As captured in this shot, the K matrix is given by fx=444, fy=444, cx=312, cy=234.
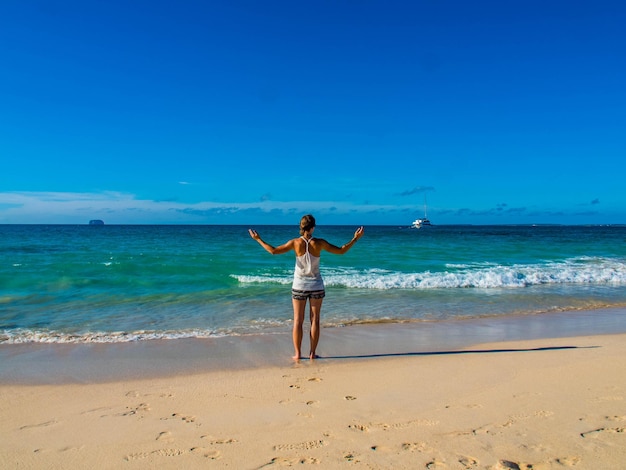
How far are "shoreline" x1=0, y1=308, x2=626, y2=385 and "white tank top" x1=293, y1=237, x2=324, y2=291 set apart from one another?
1156 millimetres

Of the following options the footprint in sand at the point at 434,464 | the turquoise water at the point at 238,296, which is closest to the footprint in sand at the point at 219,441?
the footprint in sand at the point at 434,464

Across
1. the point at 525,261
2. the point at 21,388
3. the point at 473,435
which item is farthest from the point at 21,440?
the point at 525,261

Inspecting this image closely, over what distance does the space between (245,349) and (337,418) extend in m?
3.39

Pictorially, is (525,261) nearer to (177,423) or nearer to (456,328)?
(456,328)

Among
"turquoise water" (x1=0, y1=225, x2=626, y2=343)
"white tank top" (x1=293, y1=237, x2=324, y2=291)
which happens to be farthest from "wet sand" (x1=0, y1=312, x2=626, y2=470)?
"turquoise water" (x1=0, y1=225, x2=626, y2=343)

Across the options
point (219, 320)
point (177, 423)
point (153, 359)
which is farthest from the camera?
point (219, 320)

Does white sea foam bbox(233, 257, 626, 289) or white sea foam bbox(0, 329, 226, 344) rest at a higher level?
white sea foam bbox(233, 257, 626, 289)

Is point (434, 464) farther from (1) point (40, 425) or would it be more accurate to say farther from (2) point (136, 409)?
(1) point (40, 425)

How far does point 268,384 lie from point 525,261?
76.7 feet

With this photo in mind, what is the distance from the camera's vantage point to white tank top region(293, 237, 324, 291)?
6.31 m

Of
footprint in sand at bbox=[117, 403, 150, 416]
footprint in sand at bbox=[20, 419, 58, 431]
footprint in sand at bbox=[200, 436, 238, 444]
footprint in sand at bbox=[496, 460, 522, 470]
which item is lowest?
footprint in sand at bbox=[20, 419, 58, 431]

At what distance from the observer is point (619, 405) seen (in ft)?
14.6

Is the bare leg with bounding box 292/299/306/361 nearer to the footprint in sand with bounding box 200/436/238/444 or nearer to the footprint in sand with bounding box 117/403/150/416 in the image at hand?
the footprint in sand with bounding box 117/403/150/416

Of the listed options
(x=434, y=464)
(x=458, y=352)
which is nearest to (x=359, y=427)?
(x=434, y=464)
